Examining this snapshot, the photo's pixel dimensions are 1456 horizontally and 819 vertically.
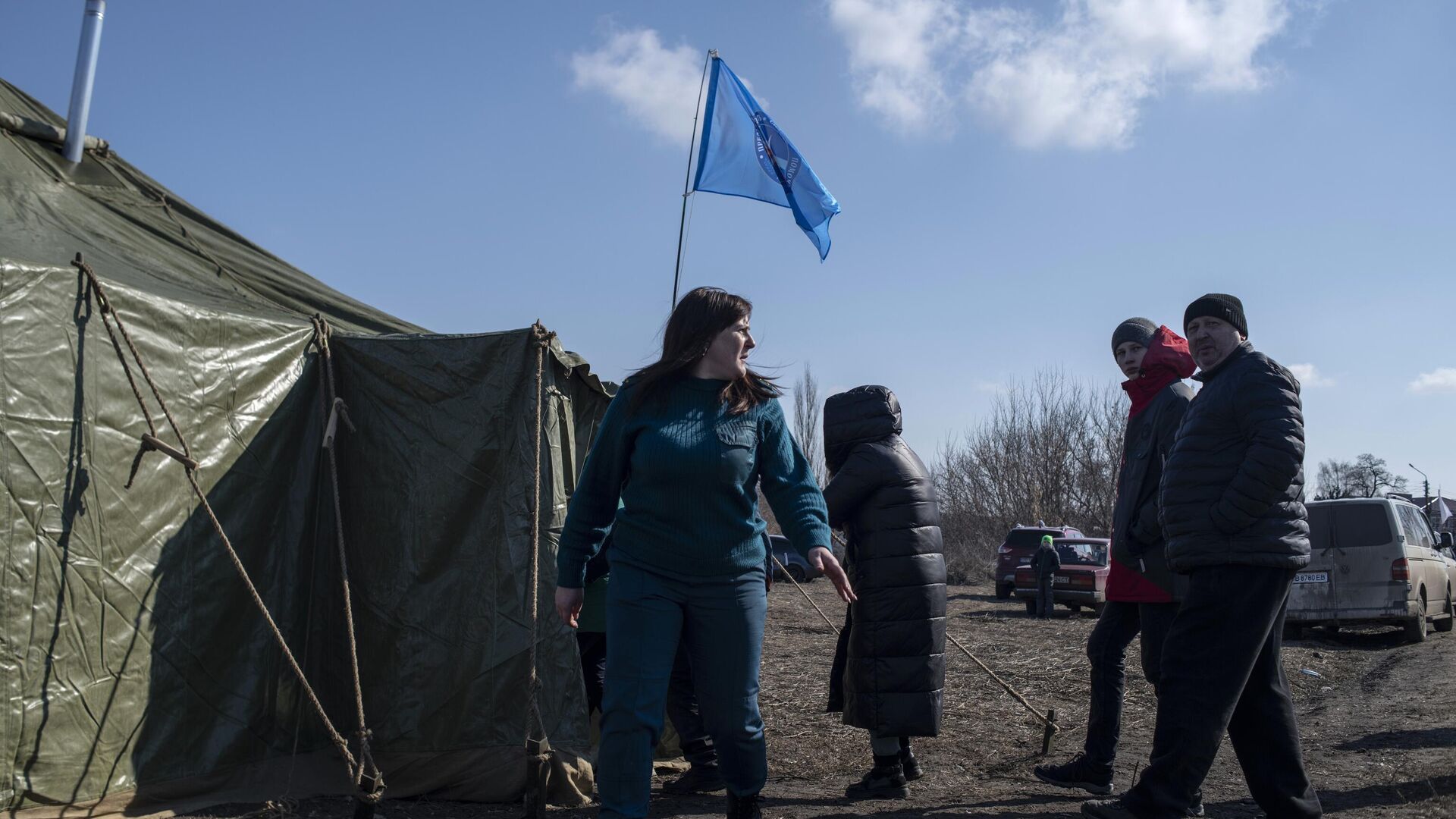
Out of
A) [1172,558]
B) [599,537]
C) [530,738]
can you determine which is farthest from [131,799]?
[1172,558]

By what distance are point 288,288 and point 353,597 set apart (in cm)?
166

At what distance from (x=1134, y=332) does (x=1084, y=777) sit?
1.85 metres

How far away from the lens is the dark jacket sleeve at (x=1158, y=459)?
4113 mm

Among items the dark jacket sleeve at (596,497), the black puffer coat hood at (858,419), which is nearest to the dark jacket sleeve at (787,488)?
the dark jacket sleeve at (596,497)

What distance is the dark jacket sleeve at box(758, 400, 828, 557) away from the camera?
131 inches

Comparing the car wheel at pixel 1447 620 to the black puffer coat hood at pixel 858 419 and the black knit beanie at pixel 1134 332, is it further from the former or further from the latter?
the black puffer coat hood at pixel 858 419

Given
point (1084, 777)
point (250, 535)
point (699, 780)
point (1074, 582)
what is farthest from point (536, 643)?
point (1074, 582)

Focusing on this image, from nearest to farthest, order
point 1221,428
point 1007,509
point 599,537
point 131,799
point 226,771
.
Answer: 1. point 599,537
2. point 1221,428
3. point 131,799
4. point 226,771
5. point 1007,509

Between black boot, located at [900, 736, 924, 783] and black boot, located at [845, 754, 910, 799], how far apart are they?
0.57 ft

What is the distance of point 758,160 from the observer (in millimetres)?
7938

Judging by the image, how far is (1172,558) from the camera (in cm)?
355

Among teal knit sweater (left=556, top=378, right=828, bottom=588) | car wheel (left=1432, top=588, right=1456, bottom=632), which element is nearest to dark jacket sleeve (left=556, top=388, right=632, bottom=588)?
teal knit sweater (left=556, top=378, right=828, bottom=588)

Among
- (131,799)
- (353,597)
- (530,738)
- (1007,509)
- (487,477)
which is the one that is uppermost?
(1007,509)

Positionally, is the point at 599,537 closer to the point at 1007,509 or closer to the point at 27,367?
the point at 27,367
